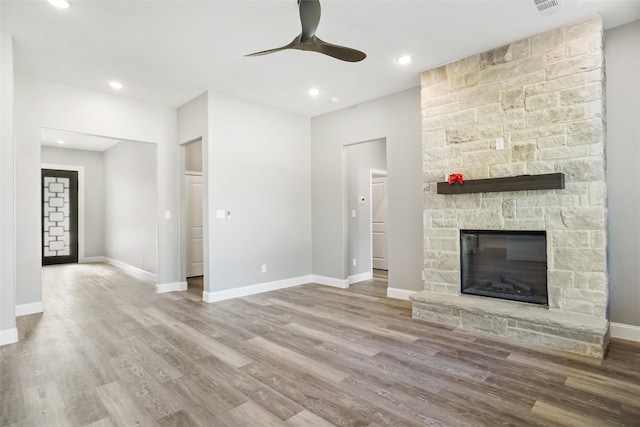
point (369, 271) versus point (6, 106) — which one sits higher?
point (6, 106)

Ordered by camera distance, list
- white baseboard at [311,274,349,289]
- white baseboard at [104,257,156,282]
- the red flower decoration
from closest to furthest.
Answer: the red flower decoration, white baseboard at [311,274,349,289], white baseboard at [104,257,156,282]

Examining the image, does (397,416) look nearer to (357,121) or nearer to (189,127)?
(357,121)

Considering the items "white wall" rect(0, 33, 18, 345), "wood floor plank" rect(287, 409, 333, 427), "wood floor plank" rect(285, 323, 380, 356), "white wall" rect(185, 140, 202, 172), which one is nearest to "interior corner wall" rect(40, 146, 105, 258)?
"white wall" rect(185, 140, 202, 172)

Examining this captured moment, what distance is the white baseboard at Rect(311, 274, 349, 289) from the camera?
18.0ft

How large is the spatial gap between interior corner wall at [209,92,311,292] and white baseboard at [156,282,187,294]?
108 centimetres

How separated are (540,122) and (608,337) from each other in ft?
6.63

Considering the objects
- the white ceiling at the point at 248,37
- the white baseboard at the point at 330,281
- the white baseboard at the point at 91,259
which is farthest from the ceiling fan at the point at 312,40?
the white baseboard at the point at 91,259

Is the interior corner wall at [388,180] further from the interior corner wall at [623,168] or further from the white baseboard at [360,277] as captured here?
the interior corner wall at [623,168]

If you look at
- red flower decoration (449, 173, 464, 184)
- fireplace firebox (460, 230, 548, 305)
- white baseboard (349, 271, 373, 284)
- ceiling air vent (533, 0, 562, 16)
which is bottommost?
white baseboard (349, 271, 373, 284)

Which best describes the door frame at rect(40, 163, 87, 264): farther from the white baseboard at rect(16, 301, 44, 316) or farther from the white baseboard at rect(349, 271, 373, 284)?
the white baseboard at rect(349, 271, 373, 284)

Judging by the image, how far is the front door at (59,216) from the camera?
27.0 ft

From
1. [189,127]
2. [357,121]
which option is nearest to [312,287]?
[357,121]

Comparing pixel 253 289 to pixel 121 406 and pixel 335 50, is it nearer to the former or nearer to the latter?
pixel 121 406

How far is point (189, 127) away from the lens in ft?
16.9
